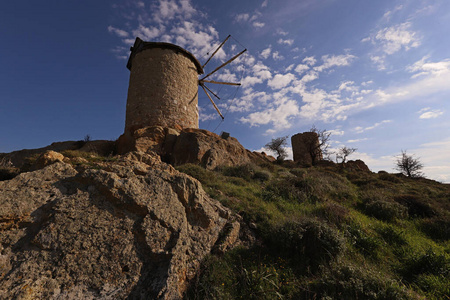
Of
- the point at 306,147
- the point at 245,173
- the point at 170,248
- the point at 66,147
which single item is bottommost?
the point at 170,248

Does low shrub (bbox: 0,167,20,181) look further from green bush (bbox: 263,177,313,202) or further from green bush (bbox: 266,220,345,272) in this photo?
green bush (bbox: 263,177,313,202)

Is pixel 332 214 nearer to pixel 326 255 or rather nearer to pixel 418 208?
pixel 326 255

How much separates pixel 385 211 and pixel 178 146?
8504 millimetres

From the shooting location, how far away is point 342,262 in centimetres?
358

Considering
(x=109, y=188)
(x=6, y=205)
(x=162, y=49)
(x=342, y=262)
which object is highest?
(x=162, y=49)

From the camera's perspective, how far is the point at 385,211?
21.7 ft

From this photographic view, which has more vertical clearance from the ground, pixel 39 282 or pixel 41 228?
pixel 41 228

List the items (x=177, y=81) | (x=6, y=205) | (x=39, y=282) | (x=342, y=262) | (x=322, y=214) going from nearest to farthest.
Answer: (x=39, y=282) < (x=6, y=205) < (x=342, y=262) < (x=322, y=214) < (x=177, y=81)

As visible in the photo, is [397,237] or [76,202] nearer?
[76,202]

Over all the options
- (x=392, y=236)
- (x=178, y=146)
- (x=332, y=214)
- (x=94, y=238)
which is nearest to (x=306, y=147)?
(x=178, y=146)

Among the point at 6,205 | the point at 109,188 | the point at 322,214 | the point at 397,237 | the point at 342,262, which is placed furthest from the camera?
the point at 322,214

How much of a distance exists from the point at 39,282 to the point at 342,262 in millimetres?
4525

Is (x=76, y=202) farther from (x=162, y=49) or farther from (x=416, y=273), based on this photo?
(x=162, y=49)

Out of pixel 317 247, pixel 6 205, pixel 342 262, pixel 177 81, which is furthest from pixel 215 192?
pixel 177 81
